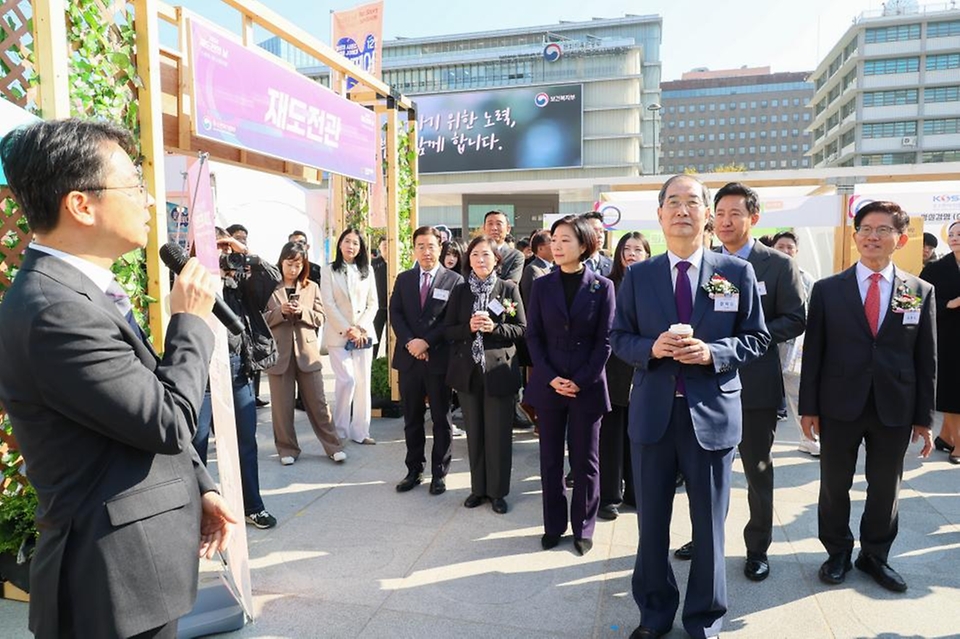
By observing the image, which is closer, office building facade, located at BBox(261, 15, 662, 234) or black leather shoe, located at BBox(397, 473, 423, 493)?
black leather shoe, located at BBox(397, 473, 423, 493)

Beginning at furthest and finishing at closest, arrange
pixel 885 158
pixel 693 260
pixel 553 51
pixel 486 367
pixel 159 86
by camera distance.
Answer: pixel 885 158, pixel 553 51, pixel 486 367, pixel 159 86, pixel 693 260

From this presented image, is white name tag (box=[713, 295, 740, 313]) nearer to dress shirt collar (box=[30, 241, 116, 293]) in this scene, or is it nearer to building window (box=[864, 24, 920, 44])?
dress shirt collar (box=[30, 241, 116, 293])

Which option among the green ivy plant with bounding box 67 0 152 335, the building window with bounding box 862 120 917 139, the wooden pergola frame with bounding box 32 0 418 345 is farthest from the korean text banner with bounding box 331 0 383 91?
the building window with bounding box 862 120 917 139

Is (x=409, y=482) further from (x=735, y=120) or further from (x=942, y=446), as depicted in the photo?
(x=735, y=120)

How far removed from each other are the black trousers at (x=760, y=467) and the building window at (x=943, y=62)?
78610mm

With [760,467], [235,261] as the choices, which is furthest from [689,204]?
[235,261]

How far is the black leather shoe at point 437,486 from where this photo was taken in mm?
4508

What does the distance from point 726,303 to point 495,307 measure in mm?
1944

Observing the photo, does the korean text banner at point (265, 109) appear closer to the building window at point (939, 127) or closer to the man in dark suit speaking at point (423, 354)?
the man in dark suit speaking at point (423, 354)

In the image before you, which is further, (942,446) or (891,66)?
(891,66)

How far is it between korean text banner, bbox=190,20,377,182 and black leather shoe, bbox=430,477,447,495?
2653mm

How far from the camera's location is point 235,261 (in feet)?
13.3

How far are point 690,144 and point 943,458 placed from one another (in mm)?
142345

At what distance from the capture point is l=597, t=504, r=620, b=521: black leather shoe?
4074 mm
